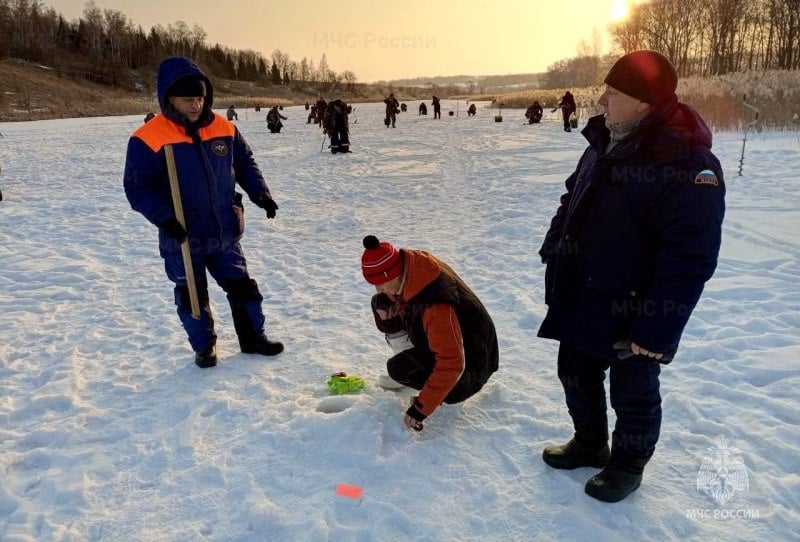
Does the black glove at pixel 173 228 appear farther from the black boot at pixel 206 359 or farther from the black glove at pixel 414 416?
the black glove at pixel 414 416

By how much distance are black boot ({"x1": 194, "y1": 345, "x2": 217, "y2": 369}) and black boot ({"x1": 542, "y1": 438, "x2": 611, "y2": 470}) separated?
7.93ft

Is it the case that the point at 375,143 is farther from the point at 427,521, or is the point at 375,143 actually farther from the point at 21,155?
the point at 427,521

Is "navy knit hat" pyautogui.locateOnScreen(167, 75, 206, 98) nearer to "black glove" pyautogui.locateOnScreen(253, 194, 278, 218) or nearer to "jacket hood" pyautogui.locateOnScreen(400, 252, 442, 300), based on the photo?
"black glove" pyautogui.locateOnScreen(253, 194, 278, 218)

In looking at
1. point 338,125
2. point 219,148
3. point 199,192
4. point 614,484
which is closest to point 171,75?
point 219,148

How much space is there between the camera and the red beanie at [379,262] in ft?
8.52

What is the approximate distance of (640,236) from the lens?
Answer: 6.79 feet

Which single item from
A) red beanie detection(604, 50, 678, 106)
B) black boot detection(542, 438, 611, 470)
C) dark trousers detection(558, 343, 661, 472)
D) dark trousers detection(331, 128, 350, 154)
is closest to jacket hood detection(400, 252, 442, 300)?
dark trousers detection(558, 343, 661, 472)

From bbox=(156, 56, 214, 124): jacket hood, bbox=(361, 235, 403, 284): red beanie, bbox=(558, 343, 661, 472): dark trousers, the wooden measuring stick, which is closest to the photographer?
bbox=(558, 343, 661, 472): dark trousers

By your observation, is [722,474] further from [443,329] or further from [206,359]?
[206,359]

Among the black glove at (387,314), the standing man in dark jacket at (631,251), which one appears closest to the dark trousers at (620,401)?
the standing man in dark jacket at (631,251)

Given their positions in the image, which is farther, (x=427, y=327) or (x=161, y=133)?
(x=161, y=133)

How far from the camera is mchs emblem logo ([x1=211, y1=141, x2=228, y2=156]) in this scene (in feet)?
11.4

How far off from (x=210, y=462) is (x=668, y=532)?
2.20 m

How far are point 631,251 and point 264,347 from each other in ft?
9.19
